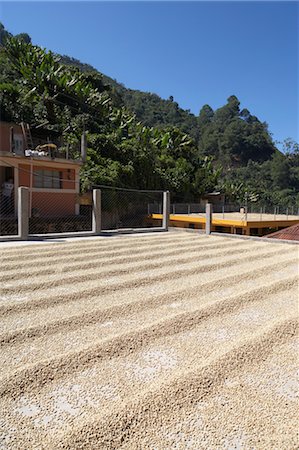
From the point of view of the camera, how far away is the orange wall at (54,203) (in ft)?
50.8

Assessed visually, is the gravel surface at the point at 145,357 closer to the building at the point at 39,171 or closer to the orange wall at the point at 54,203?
the orange wall at the point at 54,203

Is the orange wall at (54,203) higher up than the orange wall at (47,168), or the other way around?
the orange wall at (47,168)

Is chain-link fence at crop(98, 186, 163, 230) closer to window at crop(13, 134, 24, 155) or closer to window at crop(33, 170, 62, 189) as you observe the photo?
window at crop(33, 170, 62, 189)

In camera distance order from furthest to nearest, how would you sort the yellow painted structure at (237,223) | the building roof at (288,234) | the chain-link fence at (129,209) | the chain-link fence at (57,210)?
the yellow painted structure at (237,223) < the chain-link fence at (129,209) < the chain-link fence at (57,210) < the building roof at (288,234)

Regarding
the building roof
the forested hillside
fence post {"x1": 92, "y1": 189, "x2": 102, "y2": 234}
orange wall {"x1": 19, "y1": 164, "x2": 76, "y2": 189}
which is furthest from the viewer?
the forested hillside

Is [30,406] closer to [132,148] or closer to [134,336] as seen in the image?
[134,336]

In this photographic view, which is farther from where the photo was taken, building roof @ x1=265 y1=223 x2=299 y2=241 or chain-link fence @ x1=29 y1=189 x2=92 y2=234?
chain-link fence @ x1=29 y1=189 x2=92 y2=234

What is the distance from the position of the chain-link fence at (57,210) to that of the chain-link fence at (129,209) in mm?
1007

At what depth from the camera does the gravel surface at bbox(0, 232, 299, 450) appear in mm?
1699

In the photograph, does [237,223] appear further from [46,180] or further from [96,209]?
[96,209]

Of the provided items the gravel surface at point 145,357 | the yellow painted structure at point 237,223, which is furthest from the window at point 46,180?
the gravel surface at point 145,357

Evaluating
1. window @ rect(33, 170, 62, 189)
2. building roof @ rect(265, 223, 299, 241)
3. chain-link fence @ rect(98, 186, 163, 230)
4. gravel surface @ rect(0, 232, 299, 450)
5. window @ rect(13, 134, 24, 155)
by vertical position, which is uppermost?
window @ rect(13, 134, 24, 155)

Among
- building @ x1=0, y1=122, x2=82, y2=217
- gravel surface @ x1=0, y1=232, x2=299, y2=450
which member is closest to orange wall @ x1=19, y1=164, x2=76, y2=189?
building @ x1=0, y1=122, x2=82, y2=217

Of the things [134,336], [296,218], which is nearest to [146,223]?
[296,218]
